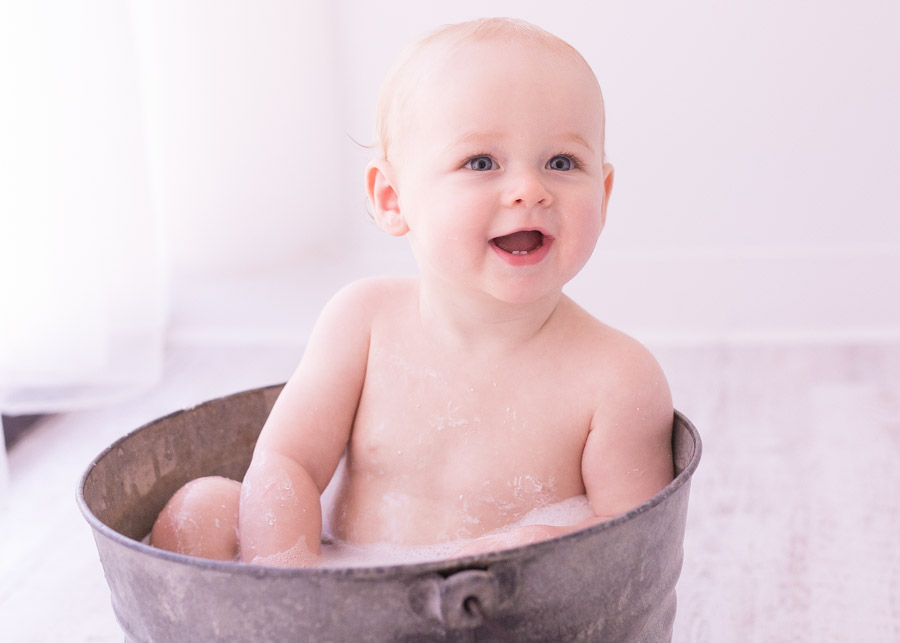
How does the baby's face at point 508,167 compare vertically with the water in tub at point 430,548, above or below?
above

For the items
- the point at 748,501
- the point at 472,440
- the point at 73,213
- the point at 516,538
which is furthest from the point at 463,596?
the point at 73,213

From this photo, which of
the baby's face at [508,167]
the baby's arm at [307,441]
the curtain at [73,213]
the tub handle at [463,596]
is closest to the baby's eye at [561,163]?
the baby's face at [508,167]

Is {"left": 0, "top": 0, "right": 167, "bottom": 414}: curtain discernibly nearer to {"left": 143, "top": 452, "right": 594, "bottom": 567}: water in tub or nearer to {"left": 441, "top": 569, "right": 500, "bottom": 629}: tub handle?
{"left": 143, "top": 452, "right": 594, "bottom": 567}: water in tub

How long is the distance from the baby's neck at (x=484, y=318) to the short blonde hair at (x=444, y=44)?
5.3 inches

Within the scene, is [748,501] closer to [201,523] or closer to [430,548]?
[430,548]

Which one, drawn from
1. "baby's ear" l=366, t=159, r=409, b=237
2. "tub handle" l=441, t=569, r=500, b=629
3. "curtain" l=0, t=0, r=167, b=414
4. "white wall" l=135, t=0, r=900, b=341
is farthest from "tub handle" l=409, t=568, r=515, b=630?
"white wall" l=135, t=0, r=900, b=341

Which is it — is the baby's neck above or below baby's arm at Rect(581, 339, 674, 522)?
above

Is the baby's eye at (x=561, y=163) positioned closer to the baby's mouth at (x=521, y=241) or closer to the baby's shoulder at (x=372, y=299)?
the baby's mouth at (x=521, y=241)

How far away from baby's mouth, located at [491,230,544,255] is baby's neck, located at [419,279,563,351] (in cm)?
6

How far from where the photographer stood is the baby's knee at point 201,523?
784 millimetres

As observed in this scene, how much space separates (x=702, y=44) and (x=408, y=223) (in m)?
1.22

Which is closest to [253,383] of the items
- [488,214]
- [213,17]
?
[213,17]

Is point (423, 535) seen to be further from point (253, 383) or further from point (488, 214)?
point (253, 383)

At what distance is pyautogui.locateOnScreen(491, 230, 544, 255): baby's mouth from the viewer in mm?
752
